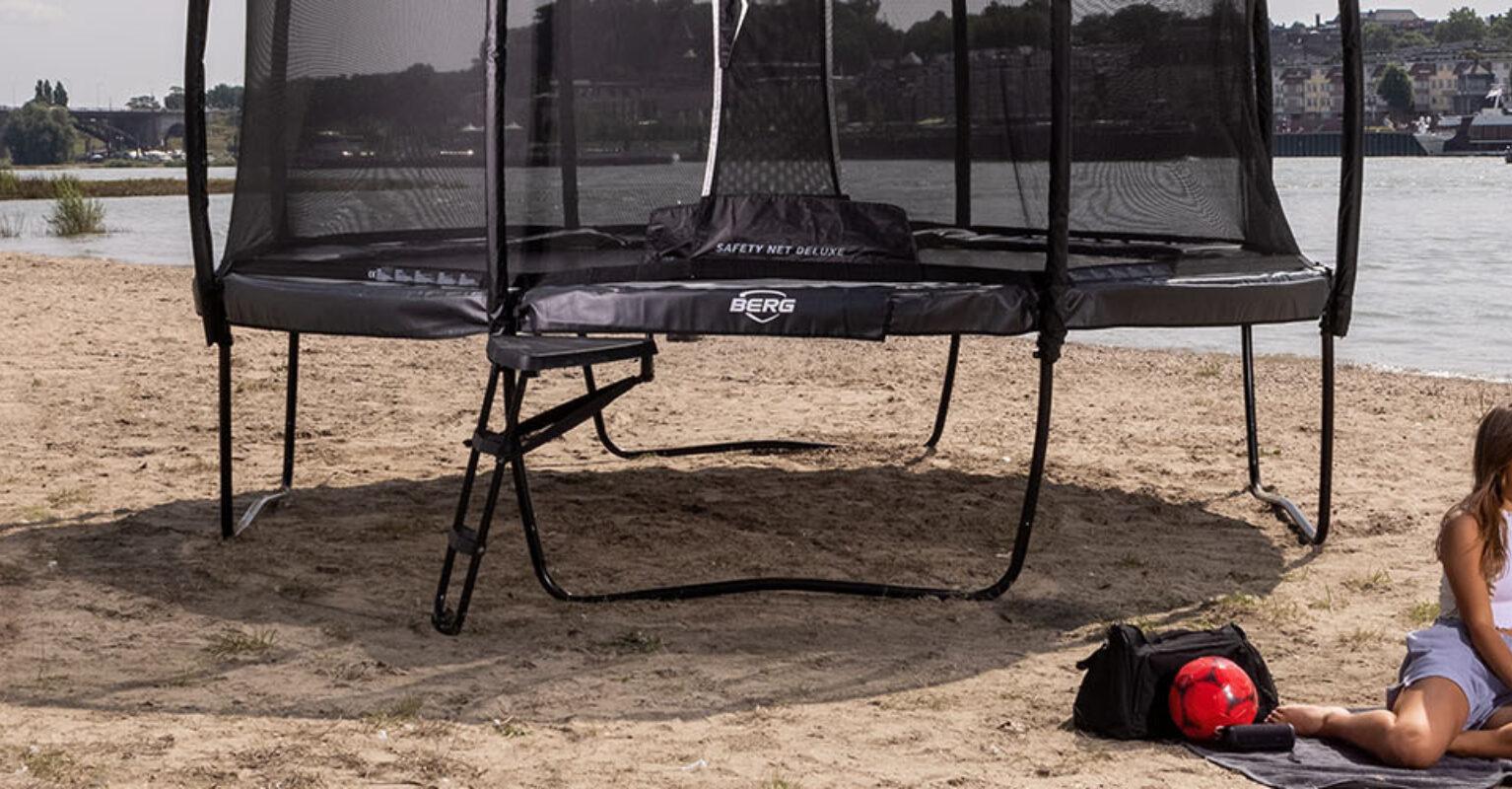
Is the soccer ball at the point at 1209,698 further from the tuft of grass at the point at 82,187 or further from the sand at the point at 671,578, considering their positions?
the tuft of grass at the point at 82,187

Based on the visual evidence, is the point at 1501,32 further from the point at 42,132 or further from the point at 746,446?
the point at 746,446

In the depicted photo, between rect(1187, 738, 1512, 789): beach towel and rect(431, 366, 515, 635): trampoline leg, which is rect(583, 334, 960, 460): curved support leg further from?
rect(1187, 738, 1512, 789): beach towel

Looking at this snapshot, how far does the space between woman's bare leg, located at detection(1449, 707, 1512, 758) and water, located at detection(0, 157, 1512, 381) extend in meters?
3.71

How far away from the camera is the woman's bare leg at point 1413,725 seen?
13.1 ft

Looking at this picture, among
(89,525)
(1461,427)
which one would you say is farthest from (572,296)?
(1461,427)

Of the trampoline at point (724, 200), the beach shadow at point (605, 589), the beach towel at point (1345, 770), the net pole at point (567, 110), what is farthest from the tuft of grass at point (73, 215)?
the beach towel at point (1345, 770)

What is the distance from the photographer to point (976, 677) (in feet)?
15.7

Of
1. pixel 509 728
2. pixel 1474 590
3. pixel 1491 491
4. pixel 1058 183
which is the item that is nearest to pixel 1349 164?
pixel 1058 183

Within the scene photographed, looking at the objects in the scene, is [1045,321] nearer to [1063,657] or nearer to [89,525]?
[1063,657]

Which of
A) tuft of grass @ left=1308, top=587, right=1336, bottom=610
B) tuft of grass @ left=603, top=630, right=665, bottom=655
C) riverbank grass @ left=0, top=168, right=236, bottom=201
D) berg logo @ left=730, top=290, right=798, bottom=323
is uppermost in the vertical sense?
riverbank grass @ left=0, top=168, right=236, bottom=201

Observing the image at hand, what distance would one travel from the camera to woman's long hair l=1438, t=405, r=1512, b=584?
4.04 m

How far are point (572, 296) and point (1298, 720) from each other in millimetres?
2312

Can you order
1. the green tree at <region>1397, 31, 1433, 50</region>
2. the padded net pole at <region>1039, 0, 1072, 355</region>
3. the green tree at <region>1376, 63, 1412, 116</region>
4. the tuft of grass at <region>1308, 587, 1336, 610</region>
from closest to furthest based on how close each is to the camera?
the padded net pole at <region>1039, 0, 1072, 355</region>, the tuft of grass at <region>1308, 587, 1336, 610</region>, the green tree at <region>1376, 63, 1412, 116</region>, the green tree at <region>1397, 31, 1433, 50</region>

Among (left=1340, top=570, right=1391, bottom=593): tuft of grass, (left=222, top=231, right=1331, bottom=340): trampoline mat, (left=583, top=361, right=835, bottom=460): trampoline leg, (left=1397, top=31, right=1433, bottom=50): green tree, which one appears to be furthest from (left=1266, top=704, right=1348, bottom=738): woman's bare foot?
(left=1397, top=31, right=1433, bottom=50): green tree
